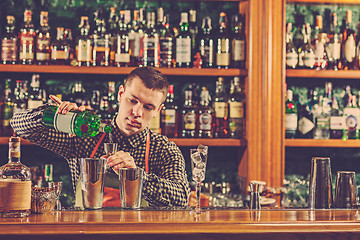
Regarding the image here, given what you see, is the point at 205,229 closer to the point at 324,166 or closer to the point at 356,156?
the point at 324,166

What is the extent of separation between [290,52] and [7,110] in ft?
5.24

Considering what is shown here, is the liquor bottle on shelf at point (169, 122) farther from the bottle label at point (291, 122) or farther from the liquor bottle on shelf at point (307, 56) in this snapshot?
the liquor bottle on shelf at point (307, 56)

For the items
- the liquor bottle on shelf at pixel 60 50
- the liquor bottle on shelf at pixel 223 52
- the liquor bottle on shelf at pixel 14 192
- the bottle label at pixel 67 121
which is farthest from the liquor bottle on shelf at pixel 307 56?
the liquor bottle on shelf at pixel 14 192

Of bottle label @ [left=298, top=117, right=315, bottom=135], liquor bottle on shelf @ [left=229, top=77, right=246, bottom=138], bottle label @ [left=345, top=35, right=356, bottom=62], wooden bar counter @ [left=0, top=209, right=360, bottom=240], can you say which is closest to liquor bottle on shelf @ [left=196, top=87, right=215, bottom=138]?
liquor bottle on shelf @ [left=229, top=77, right=246, bottom=138]

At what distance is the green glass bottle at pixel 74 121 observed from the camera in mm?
1492

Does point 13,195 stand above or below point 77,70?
below

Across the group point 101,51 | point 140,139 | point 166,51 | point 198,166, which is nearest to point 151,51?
point 166,51

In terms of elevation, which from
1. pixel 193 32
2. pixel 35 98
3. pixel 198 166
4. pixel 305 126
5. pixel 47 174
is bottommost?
pixel 47 174

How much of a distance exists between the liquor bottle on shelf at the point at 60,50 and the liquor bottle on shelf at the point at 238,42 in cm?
91

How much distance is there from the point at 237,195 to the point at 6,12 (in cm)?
169

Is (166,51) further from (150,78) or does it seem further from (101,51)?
(150,78)

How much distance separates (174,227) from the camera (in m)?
1.16

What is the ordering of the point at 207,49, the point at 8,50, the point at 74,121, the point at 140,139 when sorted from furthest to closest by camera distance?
the point at 207,49, the point at 8,50, the point at 140,139, the point at 74,121

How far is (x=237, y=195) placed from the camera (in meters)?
2.67
